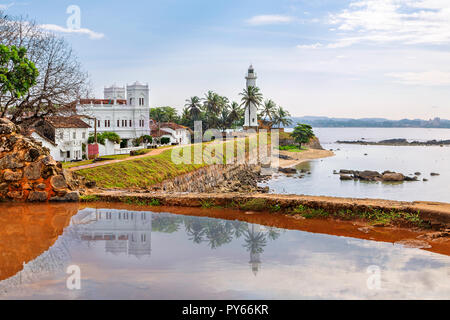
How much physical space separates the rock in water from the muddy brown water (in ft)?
5.40

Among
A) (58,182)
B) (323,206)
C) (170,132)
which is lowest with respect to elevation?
(323,206)

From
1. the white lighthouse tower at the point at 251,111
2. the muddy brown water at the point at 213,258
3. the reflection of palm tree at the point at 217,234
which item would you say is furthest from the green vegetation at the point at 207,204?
the white lighthouse tower at the point at 251,111

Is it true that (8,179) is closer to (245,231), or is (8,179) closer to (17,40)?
(245,231)

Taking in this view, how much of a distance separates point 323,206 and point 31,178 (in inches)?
314

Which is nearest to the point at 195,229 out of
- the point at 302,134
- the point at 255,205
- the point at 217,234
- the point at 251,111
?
the point at 217,234

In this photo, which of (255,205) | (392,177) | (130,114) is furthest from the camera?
(130,114)

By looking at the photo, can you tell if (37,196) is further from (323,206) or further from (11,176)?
(323,206)

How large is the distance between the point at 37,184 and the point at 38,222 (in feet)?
9.41

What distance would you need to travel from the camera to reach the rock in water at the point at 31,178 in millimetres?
11672

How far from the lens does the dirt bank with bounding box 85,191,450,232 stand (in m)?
9.09

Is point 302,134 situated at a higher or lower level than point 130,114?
lower

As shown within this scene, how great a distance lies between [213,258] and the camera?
22.0 feet

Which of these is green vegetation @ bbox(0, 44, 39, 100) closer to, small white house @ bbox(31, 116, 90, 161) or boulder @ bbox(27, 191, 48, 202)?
boulder @ bbox(27, 191, 48, 202)

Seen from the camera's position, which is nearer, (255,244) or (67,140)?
(255,244)
